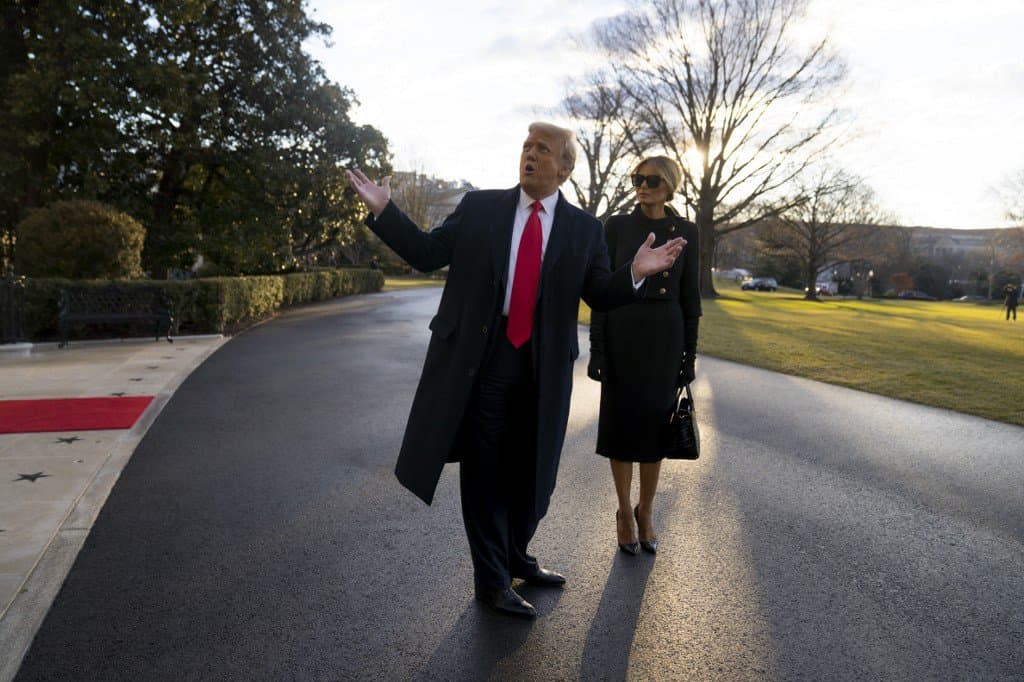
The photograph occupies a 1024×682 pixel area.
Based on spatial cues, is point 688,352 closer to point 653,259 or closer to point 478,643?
point 653,259

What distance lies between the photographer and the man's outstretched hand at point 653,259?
297 cm

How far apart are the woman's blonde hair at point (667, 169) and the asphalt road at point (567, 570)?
75.8 inches

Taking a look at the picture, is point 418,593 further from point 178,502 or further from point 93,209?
point 93,209

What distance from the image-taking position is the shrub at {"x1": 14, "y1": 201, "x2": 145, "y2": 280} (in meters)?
14.9

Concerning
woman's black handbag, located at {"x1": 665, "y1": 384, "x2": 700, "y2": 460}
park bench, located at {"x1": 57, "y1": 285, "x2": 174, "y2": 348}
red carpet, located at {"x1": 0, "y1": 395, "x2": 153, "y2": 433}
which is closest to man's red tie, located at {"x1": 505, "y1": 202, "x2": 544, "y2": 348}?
woman's black handbag, located at {"x1": 665, "y1": 384, "x2": 700, "y2": 460}

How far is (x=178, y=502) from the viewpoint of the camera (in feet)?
15.1

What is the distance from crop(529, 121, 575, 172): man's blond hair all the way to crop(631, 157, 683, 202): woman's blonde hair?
2.38ft

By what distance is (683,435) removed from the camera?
387 centimetres

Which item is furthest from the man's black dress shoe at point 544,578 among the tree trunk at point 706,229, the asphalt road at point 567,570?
the tree trunk at point 706,229

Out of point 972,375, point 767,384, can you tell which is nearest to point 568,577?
point 767,384

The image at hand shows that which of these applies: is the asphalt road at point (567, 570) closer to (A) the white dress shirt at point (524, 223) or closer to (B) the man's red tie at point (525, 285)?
(B) the man's red tie at point (525, 285)

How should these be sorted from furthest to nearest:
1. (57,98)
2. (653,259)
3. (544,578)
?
(57,98) < (544,578) < (653,259)

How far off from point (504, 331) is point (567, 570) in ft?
4.43

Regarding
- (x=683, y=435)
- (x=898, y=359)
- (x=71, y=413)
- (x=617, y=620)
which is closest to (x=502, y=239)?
(x=683, y=435)
